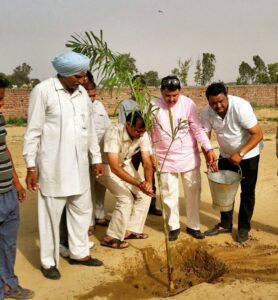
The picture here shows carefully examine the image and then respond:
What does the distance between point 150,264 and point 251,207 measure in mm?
1381

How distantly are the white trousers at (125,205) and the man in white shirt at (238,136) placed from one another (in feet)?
2.91

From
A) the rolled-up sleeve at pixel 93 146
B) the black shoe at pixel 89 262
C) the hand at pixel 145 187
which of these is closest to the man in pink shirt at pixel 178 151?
the hand at pixel 145 187

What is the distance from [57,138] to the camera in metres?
3.80

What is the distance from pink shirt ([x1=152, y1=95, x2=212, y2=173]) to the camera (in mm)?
4742

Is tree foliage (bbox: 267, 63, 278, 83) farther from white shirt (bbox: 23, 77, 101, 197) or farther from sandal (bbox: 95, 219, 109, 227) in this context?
white shirt (bbox: 23, 77, 101, 197)

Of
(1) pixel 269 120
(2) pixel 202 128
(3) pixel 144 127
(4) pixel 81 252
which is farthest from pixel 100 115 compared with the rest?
(1) pixel 269 120

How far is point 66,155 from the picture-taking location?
12.6 feet

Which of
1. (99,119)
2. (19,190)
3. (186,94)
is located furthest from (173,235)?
(186,94)

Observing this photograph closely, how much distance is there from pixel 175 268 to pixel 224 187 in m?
1.03

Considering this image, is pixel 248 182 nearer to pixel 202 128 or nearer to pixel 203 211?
pixel 202 128

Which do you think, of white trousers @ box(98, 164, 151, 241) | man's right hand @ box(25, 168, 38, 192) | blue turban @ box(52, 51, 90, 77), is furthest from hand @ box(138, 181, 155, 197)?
blue turban @ box(52, 51, 90, 77)

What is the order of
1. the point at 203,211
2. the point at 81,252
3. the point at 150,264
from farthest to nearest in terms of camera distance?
the point at 203,211 < the point at 150,264 < the point at 81,252

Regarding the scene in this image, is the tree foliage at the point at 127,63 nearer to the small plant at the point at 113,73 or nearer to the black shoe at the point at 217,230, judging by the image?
the small plant at the point at 113,73

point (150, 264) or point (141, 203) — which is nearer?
point (150, 264)
